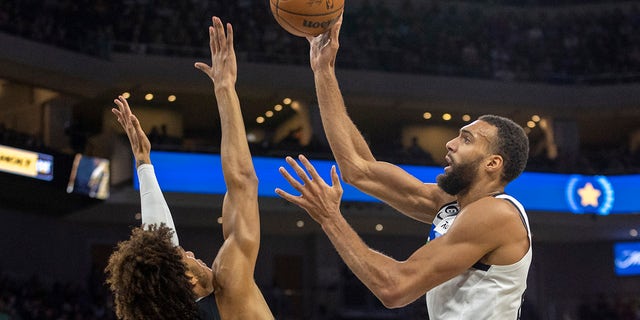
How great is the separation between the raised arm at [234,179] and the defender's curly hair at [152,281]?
36 centimetres

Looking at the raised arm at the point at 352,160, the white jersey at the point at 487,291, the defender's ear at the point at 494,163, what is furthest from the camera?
the raised arm at the point at 352,160

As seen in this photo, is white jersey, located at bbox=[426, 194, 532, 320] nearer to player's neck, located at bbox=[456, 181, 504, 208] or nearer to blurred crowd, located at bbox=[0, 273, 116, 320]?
player's neck, located at bbox=[456, 181, 504, 208]

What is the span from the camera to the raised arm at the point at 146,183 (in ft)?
14.0

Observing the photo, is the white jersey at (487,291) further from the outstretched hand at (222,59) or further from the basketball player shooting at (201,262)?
the outstretched hand at (222,59)

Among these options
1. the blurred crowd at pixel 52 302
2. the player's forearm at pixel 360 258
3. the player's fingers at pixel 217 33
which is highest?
the player's fingers at pixel 217 33

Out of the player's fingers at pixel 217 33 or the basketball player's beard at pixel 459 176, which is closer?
the basketball player's beard at pixel 459 176

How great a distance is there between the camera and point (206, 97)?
22.9 m

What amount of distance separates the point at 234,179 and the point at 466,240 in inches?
40.5

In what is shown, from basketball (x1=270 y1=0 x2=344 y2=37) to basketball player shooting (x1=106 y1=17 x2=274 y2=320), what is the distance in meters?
0.69

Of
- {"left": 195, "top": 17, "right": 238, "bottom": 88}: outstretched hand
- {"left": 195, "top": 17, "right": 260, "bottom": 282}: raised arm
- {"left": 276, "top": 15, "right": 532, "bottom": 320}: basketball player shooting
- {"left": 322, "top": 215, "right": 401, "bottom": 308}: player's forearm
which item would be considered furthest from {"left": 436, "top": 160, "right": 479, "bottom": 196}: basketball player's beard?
{"left": 195, "top": 17, "right": 238, "bottom": 88}: outstretched hand

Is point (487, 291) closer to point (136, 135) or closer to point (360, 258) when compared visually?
point (360, 258)

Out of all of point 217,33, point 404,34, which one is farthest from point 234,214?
point 404,34

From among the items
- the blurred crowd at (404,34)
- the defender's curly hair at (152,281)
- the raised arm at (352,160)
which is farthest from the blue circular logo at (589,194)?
the defender's curly hair at (152,281)

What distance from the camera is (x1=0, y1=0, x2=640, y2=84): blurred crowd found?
2078 centimetres
